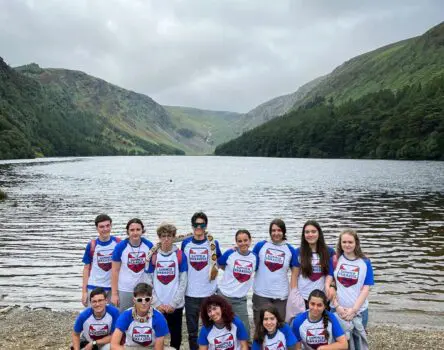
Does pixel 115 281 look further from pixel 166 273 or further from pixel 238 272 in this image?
pixel 238 272

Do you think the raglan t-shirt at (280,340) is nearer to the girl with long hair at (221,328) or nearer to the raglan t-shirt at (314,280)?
the girl with long hair at (221,328)

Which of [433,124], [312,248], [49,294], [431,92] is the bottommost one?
[49,294]

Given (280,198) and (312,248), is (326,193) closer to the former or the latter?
(280,198)

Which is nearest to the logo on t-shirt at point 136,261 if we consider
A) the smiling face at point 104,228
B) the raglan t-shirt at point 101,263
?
the raglan t-shirt at point 101,263

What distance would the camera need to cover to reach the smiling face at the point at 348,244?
9.08 metres

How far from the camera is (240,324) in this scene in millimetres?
8562

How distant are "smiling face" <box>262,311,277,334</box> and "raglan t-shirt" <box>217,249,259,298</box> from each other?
1748 mm

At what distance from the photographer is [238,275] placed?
9945mm

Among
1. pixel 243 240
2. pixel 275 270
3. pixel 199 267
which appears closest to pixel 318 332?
pixel 275 270

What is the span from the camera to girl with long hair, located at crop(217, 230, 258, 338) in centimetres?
989

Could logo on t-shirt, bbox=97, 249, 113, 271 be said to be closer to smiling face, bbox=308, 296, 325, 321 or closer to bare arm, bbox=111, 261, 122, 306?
bare arm, bbox=111, 261, 122, 306

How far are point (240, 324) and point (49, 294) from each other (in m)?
11.3

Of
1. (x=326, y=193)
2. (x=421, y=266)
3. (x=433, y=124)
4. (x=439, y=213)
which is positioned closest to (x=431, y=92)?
(x=433, y=124)

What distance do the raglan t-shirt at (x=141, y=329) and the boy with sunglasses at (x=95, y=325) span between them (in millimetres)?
586
